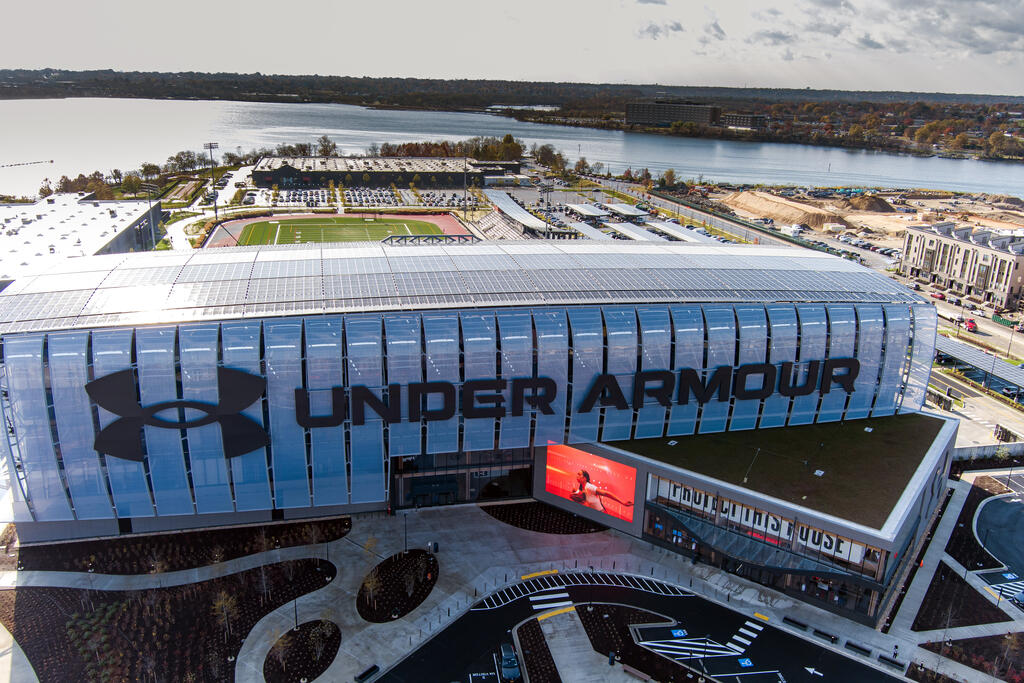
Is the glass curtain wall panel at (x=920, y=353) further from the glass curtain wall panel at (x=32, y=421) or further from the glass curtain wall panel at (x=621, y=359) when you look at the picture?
the glass curtain wall panel at (x=32, y=421)

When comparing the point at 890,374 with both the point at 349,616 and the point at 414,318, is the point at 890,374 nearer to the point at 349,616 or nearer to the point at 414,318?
the point at 414,318

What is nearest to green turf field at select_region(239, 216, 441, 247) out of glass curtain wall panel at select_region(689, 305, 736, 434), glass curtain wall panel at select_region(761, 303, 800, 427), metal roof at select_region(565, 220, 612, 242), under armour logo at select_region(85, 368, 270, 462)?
metal roof at select_region(565, 220, 612, 242)

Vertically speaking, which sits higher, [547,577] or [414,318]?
[414,318]

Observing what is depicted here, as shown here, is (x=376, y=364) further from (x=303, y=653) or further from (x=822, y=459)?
(x=822, y=459)

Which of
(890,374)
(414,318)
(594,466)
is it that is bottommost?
(594,466)

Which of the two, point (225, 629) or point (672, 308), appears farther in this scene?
point (672, 308)

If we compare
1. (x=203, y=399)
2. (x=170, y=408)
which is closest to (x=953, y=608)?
(x=203, y=399)

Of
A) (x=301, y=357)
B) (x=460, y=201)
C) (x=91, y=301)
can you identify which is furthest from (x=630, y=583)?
(x=460, y=201)
